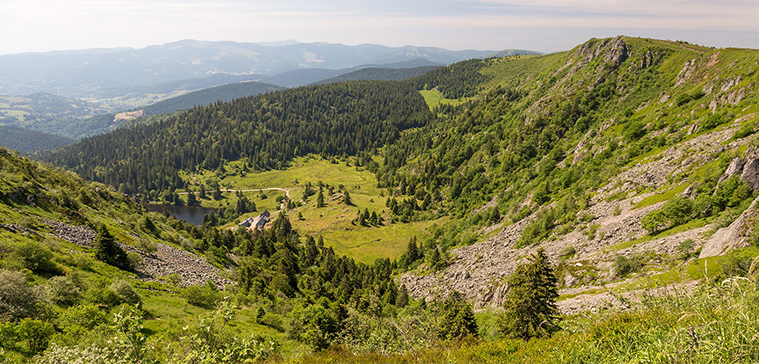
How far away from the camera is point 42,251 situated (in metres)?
34.2

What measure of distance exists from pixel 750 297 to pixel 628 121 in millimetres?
106846

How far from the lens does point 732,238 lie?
31.2 m

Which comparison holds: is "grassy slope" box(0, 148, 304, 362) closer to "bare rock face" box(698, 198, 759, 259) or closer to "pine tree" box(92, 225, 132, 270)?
"pine tree" box(92, 225, 132, 270)

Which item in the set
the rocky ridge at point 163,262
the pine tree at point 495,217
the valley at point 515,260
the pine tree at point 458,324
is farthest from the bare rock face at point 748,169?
the rocky ridge at point 163,262

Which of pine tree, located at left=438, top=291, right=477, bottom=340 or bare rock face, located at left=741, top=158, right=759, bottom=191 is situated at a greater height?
bare rock face, located at left=741, top=158, right=759, bottom=191

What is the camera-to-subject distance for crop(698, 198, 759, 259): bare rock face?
3042 cm

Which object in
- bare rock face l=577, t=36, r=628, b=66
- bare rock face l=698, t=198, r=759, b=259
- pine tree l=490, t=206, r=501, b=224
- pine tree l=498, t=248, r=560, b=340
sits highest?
bare rock face l=577, t=36, r=628, b=66

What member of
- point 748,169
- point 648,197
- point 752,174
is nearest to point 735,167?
point 748,169

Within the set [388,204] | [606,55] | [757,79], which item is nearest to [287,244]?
→ [388,204]

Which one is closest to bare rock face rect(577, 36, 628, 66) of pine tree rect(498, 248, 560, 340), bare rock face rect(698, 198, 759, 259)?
bare rock face rect(698, 198, 759, 259)

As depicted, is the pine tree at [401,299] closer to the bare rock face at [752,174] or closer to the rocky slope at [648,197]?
the rocky slope at [648,197]

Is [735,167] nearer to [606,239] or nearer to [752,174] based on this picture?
[752,174]

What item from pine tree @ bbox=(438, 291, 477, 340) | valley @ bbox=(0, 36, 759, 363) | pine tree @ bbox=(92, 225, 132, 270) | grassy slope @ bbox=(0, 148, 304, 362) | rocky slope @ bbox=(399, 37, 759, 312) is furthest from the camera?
pine tree @ bbox=(92, 225, 132, 270)

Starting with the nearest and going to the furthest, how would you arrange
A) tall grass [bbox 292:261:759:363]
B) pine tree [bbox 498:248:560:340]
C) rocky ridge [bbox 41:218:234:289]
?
tall grass [bbox 292:261:759:363]
pine tree [bbox 498:248:560:340]
rocky ridge [bbox 41:218:234:289]
